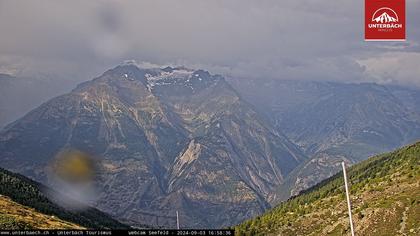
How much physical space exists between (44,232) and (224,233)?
10.3 metres

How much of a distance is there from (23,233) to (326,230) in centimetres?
14481

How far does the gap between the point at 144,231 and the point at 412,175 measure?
179 metres

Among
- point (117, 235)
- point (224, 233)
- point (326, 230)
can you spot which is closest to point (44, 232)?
point (117, 235)

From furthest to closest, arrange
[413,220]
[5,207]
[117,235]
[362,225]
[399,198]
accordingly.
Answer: [5,207] → [399,198] → [362,225] → [413,220] → [117,235]

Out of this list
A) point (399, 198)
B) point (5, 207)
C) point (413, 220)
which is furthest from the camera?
point (5, 207)

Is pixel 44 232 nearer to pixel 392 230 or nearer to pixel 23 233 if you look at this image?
pixel 23 233

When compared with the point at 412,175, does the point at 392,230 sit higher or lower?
lower

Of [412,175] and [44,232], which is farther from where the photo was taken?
[412,175]

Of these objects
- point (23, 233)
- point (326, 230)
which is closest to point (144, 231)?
point (23, 233)

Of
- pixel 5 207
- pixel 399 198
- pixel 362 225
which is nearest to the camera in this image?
pixel 362 225

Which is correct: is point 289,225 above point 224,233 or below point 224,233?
below

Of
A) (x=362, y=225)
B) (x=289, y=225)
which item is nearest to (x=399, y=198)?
(x=362, y=225)

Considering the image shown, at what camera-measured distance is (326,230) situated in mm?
161750

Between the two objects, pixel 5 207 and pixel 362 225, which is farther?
pixel 5 207
